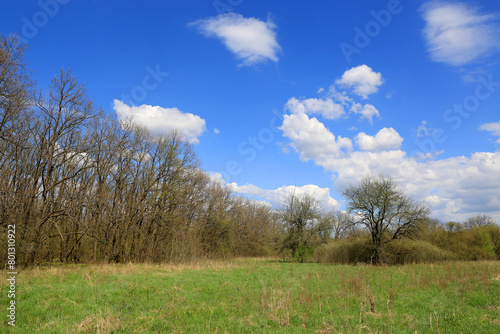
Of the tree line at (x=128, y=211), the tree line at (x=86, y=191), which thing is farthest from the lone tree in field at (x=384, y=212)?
the tree line at (x=86, y=191)

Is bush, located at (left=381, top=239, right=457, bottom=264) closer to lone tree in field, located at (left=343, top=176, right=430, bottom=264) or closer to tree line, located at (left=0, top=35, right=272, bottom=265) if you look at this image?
lone tree in field, located at (left=343, top=176, right=430, bottom=264)

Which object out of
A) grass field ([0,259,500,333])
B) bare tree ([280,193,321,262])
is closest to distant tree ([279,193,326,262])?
bare tree ([280,193,321,262])

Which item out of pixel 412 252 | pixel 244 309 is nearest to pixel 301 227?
pixel 412 252

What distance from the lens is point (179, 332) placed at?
6398 millimetres

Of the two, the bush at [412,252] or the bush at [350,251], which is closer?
the bush at [412,252]

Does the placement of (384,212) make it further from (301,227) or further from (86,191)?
(86,191)

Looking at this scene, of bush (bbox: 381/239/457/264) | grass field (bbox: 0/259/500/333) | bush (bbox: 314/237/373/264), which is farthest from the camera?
bush (bbox: 314/237/373/264)

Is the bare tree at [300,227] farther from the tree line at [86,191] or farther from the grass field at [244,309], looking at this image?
the grass field at [244,309]

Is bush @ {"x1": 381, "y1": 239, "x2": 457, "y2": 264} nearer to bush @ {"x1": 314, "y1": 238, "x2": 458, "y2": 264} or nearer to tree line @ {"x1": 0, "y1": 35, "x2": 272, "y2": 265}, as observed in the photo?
bush @ {"x1": 314, "y1": 238, "x2": 458, "y2": 264}

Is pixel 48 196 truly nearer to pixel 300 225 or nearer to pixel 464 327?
pixel 464 327

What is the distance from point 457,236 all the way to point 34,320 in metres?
37.5

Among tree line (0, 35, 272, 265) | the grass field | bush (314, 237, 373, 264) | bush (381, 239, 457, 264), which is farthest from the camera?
bush (314, 237, 373, 264)

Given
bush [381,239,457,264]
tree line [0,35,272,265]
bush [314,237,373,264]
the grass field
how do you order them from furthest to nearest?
bush [314,237,373,264], bush [381,239,457,264], tree line [0,35,272,265], the grass field

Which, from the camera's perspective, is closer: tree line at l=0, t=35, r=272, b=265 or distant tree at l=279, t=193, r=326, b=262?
tree line at l=0, t=35, r=272, b=265
